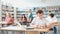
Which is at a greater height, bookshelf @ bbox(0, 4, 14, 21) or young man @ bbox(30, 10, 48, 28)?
bookshelf @ bbox(0, 4, 14, 21)

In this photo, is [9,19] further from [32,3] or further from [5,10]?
[32,3]

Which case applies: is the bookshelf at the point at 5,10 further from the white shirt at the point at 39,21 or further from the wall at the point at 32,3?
the white shirt at the point at 39,21

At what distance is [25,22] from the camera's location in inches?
139

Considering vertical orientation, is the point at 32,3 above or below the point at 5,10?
above

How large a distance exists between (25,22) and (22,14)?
22 cm

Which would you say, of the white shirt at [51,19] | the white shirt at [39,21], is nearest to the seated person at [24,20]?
the white shirt at [39,21]

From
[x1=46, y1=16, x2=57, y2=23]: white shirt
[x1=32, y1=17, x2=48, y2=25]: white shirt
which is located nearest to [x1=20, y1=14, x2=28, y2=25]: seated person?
[x1=32, y1=17, x2=48, y2=25]: white shirt

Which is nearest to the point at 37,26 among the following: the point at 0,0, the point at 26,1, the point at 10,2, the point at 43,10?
the point at 43,10

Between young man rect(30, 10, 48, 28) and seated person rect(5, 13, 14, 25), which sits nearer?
young man rect(30, 10, 48, 28)

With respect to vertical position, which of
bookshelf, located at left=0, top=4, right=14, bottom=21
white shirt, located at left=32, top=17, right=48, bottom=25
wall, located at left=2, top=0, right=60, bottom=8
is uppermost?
wall, located at left=2, top=0, right=60, bottom=8

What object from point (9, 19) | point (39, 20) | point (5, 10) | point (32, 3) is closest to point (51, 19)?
point (39, 20)

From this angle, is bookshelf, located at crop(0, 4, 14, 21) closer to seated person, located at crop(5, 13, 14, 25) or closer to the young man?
seated person, located at crop(5, 13, 14, 25)

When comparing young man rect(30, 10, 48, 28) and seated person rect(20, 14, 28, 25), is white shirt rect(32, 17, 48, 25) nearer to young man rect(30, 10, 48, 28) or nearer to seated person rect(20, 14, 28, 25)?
young man rect(30, 10, 48, 28)

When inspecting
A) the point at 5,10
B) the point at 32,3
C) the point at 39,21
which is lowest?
the point at 39,21
